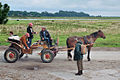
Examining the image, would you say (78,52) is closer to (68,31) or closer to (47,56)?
(47,56)

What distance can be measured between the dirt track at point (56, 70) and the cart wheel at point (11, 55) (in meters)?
0.28

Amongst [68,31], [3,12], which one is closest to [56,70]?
[68,31]

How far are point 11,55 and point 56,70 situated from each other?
119 inches

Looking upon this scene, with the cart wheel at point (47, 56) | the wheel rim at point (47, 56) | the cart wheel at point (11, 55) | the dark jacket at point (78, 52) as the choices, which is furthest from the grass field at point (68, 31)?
the dark jacket at point (78, 52)

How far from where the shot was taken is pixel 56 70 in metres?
10.9

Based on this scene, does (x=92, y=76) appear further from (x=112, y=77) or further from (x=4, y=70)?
(x=4, y=70)

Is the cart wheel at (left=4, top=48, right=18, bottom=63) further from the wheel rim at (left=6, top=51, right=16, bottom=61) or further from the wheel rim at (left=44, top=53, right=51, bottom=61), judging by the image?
the wheel rim at (left=44, top=53, right=51, bottom=61)

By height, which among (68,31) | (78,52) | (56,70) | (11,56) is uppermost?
(78,52)

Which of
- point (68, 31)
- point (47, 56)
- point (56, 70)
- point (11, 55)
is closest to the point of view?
point (56, 70)

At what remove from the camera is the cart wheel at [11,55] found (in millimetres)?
12352

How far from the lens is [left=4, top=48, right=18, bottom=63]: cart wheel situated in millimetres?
12352

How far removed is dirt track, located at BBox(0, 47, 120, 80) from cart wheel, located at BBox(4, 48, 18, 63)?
280 millimetres

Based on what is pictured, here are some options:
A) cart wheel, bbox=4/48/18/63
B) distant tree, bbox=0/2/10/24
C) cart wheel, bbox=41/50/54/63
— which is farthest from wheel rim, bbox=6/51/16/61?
distant tree, bbox=0/2/10/24

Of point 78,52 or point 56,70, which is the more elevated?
point 78,52
